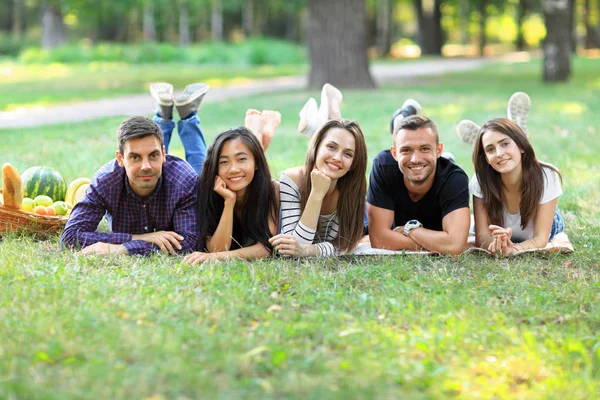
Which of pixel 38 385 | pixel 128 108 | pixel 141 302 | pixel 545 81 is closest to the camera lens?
pixel 38 385

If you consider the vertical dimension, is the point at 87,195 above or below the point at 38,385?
above

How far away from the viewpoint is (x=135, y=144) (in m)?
5.18

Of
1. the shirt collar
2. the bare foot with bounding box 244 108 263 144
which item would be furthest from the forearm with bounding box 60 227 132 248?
the bare foot with bounding box 244 108 263 144

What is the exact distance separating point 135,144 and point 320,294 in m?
1.70

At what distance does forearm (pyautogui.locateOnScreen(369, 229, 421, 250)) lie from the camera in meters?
5.53

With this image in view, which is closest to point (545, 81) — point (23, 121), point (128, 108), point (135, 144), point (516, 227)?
point (128, 108)

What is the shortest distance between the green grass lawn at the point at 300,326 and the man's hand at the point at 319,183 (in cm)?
48

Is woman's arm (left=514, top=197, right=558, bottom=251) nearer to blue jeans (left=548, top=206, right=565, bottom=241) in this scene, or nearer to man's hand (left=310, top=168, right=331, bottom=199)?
blue jeans (left=548, top=206, right=565, bottom=241)

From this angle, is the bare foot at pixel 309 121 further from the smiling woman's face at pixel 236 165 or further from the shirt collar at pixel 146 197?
the shirt collar at pixel 146 197

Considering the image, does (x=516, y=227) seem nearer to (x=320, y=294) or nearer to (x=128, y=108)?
(x=320, y=294)

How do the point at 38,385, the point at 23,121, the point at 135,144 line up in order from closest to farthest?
the point at 38,385
the point at 135,144
the point at 23,121

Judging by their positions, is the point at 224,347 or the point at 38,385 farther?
the point at 224,347

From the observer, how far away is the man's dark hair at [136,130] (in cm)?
519

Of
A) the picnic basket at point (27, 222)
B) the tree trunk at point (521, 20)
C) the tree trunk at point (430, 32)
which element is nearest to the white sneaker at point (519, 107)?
the picnic basket at point (27, 222)
